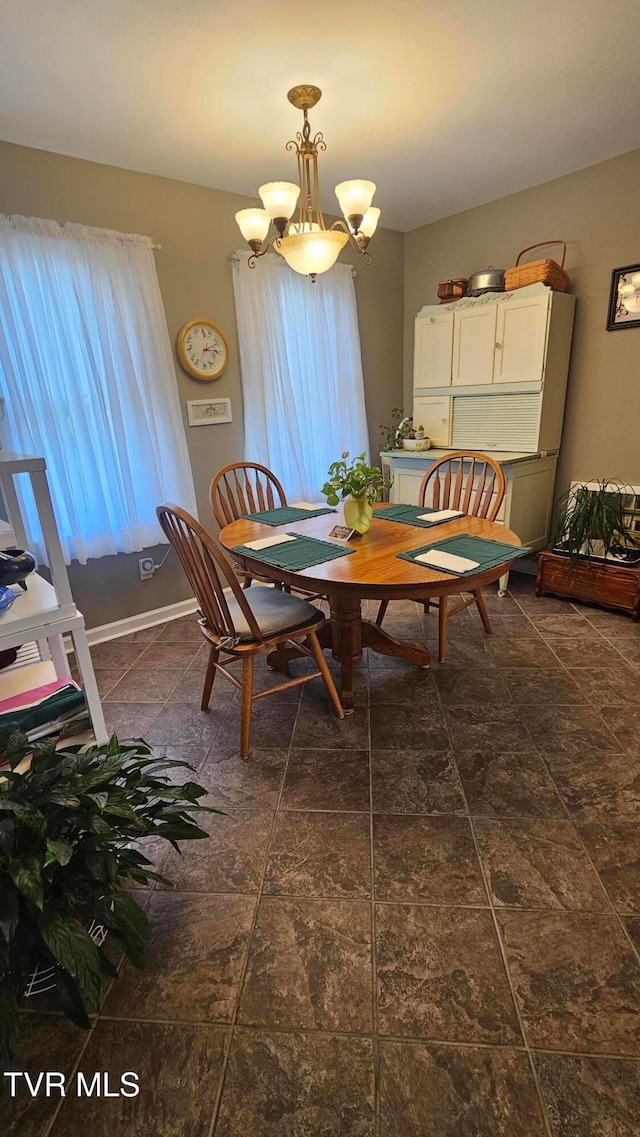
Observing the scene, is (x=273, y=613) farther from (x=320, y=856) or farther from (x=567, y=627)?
(x=567, y=627)

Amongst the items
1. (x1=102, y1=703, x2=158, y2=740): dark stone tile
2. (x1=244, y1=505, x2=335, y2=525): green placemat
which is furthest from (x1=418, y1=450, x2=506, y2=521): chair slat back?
(x1=102, y1=703, x2=158, y2=740): dark stone tile

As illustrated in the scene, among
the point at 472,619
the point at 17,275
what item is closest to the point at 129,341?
the point at 17,275

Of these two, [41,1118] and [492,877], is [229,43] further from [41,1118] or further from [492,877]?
[41,1118]

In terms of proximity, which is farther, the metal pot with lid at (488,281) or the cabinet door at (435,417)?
the cabinet door at (435,417)

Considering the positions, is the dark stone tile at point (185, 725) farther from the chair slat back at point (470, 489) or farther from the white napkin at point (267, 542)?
the chair slat back at point (470, 489)

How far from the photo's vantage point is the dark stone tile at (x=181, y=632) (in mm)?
2928

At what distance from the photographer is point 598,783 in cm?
172

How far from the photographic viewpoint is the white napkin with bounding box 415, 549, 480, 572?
1.67 m

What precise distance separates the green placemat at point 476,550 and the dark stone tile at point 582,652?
0.94 metres

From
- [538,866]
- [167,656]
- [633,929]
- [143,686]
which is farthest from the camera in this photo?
[167,656]

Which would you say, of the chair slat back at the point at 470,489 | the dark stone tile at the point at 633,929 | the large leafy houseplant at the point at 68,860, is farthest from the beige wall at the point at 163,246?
the dark stone tile at the point at 633,929

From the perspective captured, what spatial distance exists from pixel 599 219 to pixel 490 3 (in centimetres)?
168

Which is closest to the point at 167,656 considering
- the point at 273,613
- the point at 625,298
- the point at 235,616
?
the point at 235,616

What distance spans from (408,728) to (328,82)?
8.50 ft
